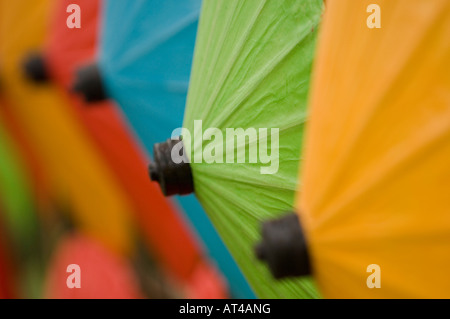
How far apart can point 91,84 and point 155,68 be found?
161mm

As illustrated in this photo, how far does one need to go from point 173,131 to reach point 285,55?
251 mm

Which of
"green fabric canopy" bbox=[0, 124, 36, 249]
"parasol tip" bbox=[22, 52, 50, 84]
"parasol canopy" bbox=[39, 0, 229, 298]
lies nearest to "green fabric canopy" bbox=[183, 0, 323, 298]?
"parasol canopy" bbox=[39, 0, 229, 298]

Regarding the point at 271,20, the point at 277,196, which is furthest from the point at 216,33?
the point at 277,196

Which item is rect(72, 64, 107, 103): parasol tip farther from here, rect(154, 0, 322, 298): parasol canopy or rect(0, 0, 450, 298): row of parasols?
rect(154, 0, 322, 298): parasol canopy

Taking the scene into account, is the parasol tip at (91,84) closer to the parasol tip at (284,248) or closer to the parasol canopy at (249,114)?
the parasol canopy at (249,114)

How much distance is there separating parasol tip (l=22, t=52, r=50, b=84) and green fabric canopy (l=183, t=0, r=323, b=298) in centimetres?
69

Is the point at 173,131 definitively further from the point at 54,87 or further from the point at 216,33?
the point at 54,87

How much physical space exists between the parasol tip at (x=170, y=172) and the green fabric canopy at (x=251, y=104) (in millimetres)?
Result: 11

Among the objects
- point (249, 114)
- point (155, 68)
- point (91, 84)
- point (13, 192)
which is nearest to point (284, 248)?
point (249, 114)

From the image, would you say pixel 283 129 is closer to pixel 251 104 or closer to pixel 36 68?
pixel 251 104

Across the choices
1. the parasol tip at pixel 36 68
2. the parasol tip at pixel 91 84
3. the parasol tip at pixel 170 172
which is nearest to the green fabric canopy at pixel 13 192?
the parasol tip at pixel 36 68

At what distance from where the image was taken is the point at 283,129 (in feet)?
1.86

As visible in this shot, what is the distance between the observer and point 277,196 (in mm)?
583

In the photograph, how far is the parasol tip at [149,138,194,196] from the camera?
0.63 metres
